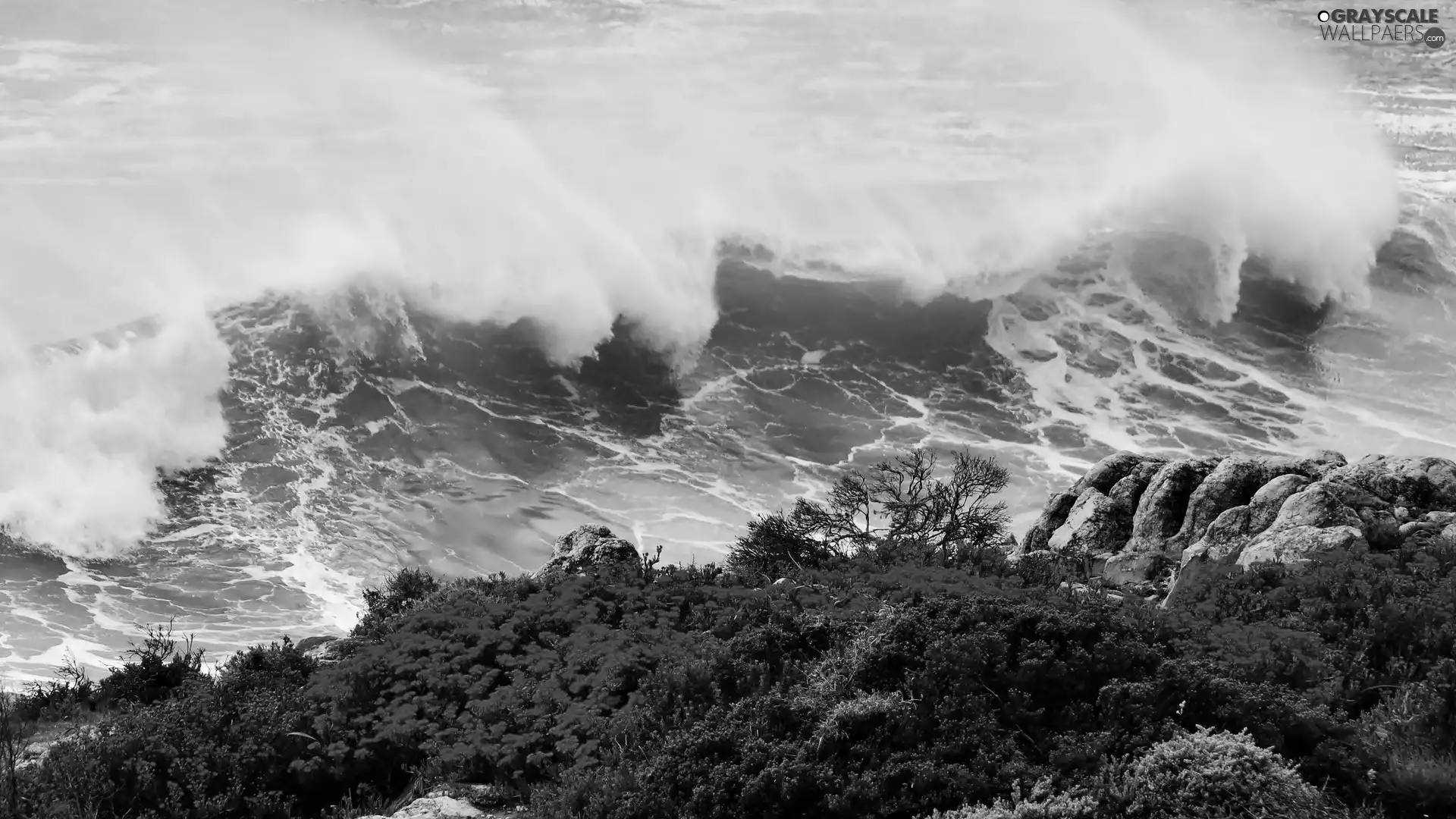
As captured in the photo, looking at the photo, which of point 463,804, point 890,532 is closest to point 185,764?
point 463,804

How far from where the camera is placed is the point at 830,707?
6863mm

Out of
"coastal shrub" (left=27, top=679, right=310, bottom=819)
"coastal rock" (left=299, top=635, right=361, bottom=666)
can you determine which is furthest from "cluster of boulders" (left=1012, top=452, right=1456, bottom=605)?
"coastal shrub" (left=27, top=679, right=310, bottom=819)

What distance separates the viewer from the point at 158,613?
76.4 feet

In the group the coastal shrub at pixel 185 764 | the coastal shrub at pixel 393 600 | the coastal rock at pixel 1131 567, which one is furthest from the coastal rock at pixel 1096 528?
the coastal shrub at pixel 185 764

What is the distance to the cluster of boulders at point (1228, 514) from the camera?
1022 centimetres

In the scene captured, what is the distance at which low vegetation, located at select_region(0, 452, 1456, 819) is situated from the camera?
6102mm

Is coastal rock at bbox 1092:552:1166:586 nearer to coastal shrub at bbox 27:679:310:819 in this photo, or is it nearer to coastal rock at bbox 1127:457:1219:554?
coastal rock at bbox 1127:457:1219:554

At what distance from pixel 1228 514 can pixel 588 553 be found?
22.6 feet

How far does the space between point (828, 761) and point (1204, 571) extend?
16.0 ft

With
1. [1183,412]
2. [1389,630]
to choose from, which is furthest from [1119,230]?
[1389,630]

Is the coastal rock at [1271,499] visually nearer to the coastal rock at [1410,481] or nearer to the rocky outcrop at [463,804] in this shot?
the coastal rock at [1410,481]

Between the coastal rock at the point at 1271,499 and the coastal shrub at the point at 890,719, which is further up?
the coastal rock at the point at 1271,499

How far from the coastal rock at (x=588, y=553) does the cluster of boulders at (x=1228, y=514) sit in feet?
13.7

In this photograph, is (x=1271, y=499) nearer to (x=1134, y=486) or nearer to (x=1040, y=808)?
(x=1134, y=486)
